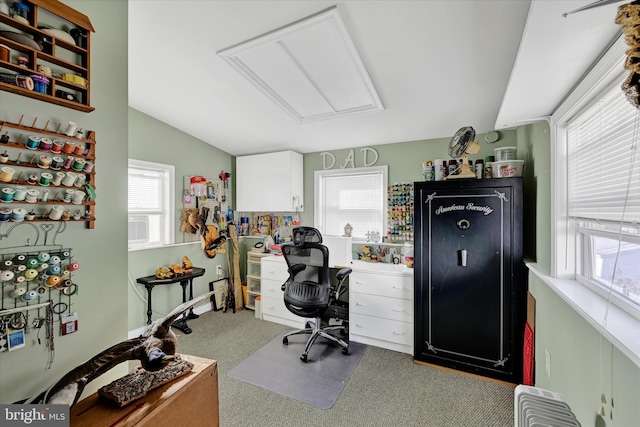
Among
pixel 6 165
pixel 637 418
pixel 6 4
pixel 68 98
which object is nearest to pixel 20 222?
pixel 6 165

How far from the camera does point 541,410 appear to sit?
107 centimetres

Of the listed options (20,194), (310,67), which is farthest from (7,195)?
(310,67)

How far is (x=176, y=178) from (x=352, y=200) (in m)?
2.31

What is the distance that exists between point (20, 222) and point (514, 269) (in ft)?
9.93

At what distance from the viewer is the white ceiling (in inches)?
44.2

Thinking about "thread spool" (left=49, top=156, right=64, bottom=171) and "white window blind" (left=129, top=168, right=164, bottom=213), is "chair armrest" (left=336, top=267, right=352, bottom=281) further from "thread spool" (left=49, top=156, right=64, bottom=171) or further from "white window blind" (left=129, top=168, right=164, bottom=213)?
"white window blind" (left=129, top=168, right=164, bottom=213)

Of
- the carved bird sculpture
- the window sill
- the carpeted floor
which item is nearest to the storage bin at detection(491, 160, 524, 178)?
the window sill

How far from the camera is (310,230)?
2.75 meters

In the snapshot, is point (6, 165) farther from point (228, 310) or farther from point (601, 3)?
point (228, 310)

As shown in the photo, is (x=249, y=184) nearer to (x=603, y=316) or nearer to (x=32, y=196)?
(x=32, y=196)

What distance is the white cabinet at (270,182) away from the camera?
369cm

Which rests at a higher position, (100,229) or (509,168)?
(509,168)

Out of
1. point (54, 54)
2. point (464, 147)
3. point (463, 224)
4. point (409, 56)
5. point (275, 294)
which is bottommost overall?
point (275, 294)

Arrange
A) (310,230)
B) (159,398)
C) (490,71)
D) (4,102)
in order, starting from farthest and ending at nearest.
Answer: (310,230) → (490,71) → (159,398) → (4,102)
